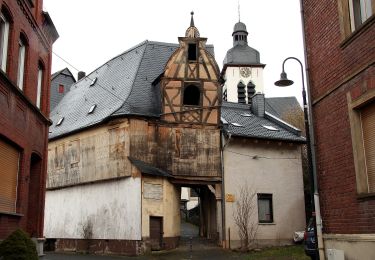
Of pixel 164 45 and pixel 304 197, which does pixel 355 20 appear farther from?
pixel 164 45

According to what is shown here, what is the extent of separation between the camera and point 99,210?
25031mm

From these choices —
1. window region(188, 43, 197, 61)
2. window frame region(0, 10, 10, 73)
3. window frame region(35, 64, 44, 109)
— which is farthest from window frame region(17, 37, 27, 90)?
window region(188, 43, 197, 61)

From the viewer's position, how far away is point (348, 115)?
380 inches


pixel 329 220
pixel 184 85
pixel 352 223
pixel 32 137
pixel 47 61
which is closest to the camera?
pixel 352 223

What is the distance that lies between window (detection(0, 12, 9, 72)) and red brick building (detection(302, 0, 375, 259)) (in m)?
7.29

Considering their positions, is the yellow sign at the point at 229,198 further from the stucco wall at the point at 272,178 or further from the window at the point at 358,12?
the window at the point at 358,12

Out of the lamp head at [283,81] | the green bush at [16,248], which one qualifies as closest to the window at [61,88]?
the lamp head at [283,81]

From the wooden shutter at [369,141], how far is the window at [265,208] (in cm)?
1724

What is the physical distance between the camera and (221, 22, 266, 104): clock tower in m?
58.2

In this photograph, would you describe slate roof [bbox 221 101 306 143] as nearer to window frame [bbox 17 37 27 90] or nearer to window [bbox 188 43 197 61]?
window [bbox 188 43 197 61]

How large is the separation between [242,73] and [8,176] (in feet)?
160

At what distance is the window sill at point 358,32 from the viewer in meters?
8.79

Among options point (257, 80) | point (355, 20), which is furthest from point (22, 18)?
point (257, 80)

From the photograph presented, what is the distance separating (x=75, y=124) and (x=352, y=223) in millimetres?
21406
